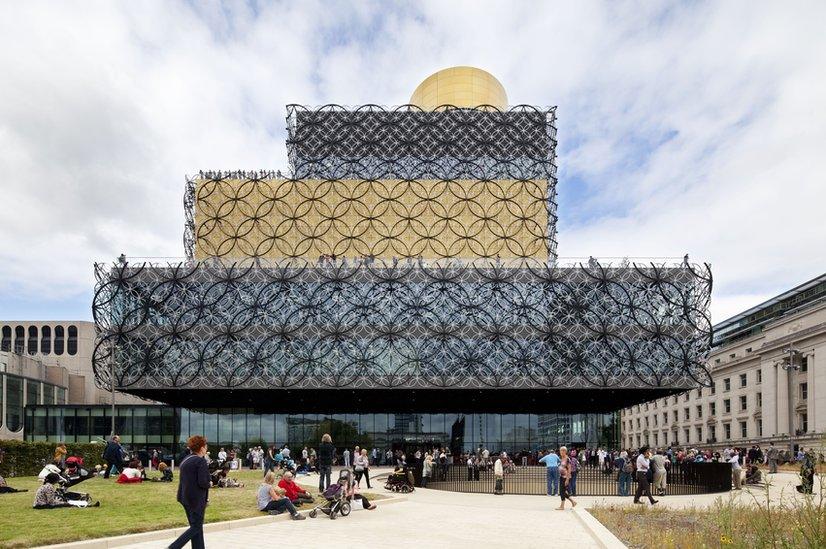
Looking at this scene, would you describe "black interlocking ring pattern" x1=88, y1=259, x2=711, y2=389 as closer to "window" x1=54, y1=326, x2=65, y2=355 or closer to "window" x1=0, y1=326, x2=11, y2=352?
"window" x1=54, y1=326, x2=65, y2=355

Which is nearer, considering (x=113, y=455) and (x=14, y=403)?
(x=113, y=455)

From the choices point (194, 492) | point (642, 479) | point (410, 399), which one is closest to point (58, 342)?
point (410, 399)

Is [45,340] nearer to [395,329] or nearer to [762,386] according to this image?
[395,329]

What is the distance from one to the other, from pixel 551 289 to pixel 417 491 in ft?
80.8

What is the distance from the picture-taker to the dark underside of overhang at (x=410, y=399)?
177ft

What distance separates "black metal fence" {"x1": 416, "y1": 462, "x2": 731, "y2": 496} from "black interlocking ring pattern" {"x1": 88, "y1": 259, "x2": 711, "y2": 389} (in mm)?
14709

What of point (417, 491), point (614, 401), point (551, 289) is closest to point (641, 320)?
point (551, 289)

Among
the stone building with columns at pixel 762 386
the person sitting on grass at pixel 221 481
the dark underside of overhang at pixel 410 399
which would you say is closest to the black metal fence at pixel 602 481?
the person sitting on grass at pixel 221 481

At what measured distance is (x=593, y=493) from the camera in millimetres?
29906

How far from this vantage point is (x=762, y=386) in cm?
8262

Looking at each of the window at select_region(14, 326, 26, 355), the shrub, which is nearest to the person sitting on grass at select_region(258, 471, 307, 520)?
the shrub

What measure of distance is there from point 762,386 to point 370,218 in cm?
5279

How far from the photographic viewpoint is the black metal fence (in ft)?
98.7

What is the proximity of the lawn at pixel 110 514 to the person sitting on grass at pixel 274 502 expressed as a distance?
27cm
